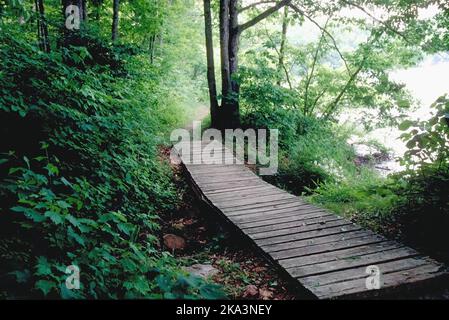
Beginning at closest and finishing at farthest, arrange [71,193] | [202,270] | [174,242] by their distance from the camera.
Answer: [71,193]
[202,270]
[174,242]

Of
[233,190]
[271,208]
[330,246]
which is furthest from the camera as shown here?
[233,190]

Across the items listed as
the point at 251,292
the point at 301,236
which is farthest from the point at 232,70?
the point at 251,292

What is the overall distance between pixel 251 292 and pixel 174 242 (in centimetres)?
193

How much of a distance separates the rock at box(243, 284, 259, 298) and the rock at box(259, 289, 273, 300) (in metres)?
0.04

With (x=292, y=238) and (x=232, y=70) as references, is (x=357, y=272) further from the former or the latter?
(x=232, y=70)

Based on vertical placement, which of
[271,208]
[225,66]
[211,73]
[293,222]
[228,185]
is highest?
[225,66]

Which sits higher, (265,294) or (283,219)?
(283,219)

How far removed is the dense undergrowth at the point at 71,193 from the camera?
109 inches

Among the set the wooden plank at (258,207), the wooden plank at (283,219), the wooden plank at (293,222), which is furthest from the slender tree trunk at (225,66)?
the wooden plank at (293,222)

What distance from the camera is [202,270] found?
14.5 feet

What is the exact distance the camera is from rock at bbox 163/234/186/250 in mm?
5309

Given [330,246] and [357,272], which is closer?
[357,272]

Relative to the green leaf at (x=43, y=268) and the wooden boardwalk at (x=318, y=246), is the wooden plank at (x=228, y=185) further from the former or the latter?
the green leaf at (x=43, y=268)
